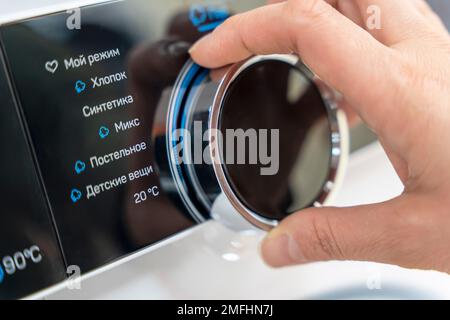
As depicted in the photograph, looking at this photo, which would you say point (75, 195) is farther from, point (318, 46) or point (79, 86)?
point (318, 46)

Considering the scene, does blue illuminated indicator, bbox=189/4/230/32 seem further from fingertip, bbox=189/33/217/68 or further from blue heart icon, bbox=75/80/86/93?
blue heart icon, bbox=75/80/86/93

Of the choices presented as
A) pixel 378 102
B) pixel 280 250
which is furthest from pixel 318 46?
pixel 280 250

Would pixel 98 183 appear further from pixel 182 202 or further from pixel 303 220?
pixel 303 220

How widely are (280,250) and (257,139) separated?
11 centimetres

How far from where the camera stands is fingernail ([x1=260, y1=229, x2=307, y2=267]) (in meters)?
0.46

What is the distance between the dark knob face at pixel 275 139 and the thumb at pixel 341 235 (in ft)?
0.11

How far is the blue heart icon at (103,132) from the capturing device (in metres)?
0.40

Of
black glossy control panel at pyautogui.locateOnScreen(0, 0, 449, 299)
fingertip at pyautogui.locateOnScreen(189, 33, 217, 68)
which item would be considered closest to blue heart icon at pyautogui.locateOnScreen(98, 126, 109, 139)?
black glossy control panel at pyautogui.locateOnScreen(0, 0, 449, 299)

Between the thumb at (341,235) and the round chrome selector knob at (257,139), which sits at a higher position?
the round chrome selector knob at (257,139)

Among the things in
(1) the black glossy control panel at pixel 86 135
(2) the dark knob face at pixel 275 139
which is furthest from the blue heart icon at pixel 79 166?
(2) the dark knob face at pixel 275 139

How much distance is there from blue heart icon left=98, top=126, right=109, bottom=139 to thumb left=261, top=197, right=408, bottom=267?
179mm

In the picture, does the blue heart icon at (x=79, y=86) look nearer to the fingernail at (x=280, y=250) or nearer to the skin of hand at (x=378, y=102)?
the skin of hand at (x=378, y=102)

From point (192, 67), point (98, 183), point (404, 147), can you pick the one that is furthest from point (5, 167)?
point (404, 147)

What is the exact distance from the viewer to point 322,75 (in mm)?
421
